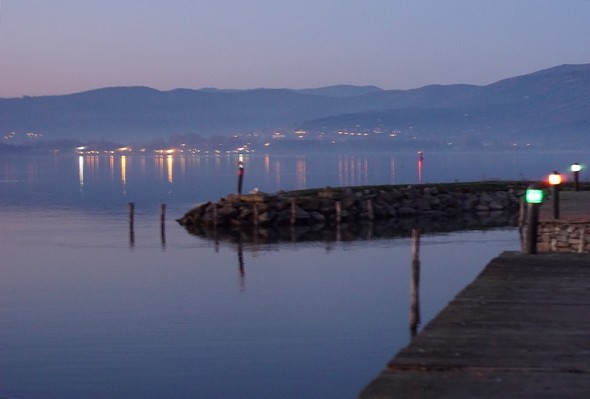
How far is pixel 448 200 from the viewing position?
5181 cm

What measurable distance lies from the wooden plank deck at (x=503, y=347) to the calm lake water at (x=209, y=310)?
15.8ft

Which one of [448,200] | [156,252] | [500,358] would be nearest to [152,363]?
[500,358]

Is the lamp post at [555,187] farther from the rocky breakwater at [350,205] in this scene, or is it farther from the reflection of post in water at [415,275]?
the rocky breakwater at [350,205]

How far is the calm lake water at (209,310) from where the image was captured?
1869cm

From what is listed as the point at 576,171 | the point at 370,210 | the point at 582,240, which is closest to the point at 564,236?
the point at 582,240

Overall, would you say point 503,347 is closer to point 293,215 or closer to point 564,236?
point 564,236

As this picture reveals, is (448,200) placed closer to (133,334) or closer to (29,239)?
(29,239)

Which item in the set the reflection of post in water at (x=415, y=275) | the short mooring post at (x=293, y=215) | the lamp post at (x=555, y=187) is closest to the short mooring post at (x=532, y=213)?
the reflection of post in water at (x=415, y=275)

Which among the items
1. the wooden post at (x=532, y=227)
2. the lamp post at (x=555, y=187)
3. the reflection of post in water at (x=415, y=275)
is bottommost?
the reflection of post in water at (x=415, y=275)

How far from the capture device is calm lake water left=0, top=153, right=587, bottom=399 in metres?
18.7

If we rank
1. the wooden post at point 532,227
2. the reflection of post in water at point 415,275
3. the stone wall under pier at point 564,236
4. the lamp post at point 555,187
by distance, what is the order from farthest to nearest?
the stone wall under pier at point 564,236 → the lamp post at point 555,187 → the reflection of post in water at point 415,275 → the wooden post at point 532,227

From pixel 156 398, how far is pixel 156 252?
2310cm

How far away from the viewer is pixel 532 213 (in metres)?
17.9

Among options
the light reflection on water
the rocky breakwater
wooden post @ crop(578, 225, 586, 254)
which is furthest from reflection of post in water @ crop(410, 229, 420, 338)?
the rocky breakwater
